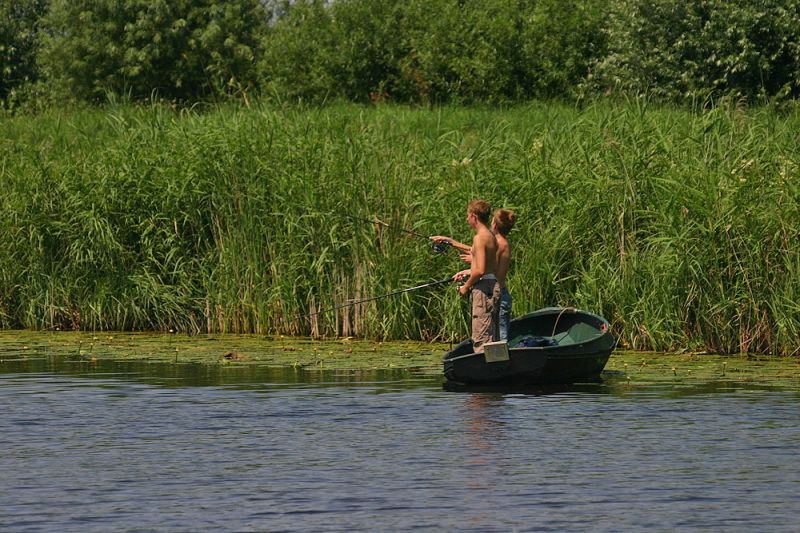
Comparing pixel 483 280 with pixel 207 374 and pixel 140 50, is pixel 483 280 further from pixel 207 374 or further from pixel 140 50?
pixel 140 50

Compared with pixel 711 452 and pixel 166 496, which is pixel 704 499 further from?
pixel 166 496

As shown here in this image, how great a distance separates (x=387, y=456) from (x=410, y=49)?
29318mm

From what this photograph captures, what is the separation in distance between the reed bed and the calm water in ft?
7.16

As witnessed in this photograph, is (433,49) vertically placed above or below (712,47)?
above

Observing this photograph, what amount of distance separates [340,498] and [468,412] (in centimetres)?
362

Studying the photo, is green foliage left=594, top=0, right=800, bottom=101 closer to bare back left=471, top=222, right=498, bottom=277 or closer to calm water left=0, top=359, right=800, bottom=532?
bare back left=471, top=222, right=498, bottom=277

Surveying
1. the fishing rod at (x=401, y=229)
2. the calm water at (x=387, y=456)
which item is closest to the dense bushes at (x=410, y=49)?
the fishing rod at (x=401, y=229)

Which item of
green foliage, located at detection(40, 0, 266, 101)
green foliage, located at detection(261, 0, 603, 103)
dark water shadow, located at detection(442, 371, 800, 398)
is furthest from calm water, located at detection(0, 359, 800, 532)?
green foliage, located at detection(40, 0, 266, 101)

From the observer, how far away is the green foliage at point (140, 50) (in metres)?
45.1

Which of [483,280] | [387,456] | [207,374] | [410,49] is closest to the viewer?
[387,456]

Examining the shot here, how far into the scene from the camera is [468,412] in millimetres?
12992

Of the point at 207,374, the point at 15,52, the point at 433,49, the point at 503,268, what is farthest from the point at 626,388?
the point at 15,52

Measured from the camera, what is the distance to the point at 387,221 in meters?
18.0

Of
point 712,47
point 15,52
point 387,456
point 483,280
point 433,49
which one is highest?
point 15,52
